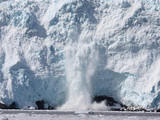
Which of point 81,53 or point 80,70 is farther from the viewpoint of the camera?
point 81,53

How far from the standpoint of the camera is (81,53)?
20.3 meters

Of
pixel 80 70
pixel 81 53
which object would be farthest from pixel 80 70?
pixel 81 53

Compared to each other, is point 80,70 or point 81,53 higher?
point 81,53

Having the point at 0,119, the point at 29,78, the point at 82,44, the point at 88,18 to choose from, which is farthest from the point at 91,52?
the point at 0,119

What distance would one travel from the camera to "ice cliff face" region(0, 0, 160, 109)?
63.6 feet

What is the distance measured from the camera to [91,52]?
20312 millimetres

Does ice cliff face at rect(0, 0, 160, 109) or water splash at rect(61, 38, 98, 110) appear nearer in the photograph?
ice cliff face at rect(0, 0, 160, 109)

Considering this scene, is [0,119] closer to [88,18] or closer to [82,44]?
[82,44]

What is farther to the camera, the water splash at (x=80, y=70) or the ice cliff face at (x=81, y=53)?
the water splash at (x=80, y=70)

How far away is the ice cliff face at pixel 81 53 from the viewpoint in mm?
19391

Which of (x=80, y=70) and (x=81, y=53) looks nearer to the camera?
(x=80, y=70)

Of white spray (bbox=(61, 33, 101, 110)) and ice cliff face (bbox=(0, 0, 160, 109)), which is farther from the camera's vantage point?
white spray (bbox=(61, 33, 101, 110))

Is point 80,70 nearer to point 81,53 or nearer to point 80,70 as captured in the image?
point 80,70

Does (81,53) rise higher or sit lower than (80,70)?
higher
